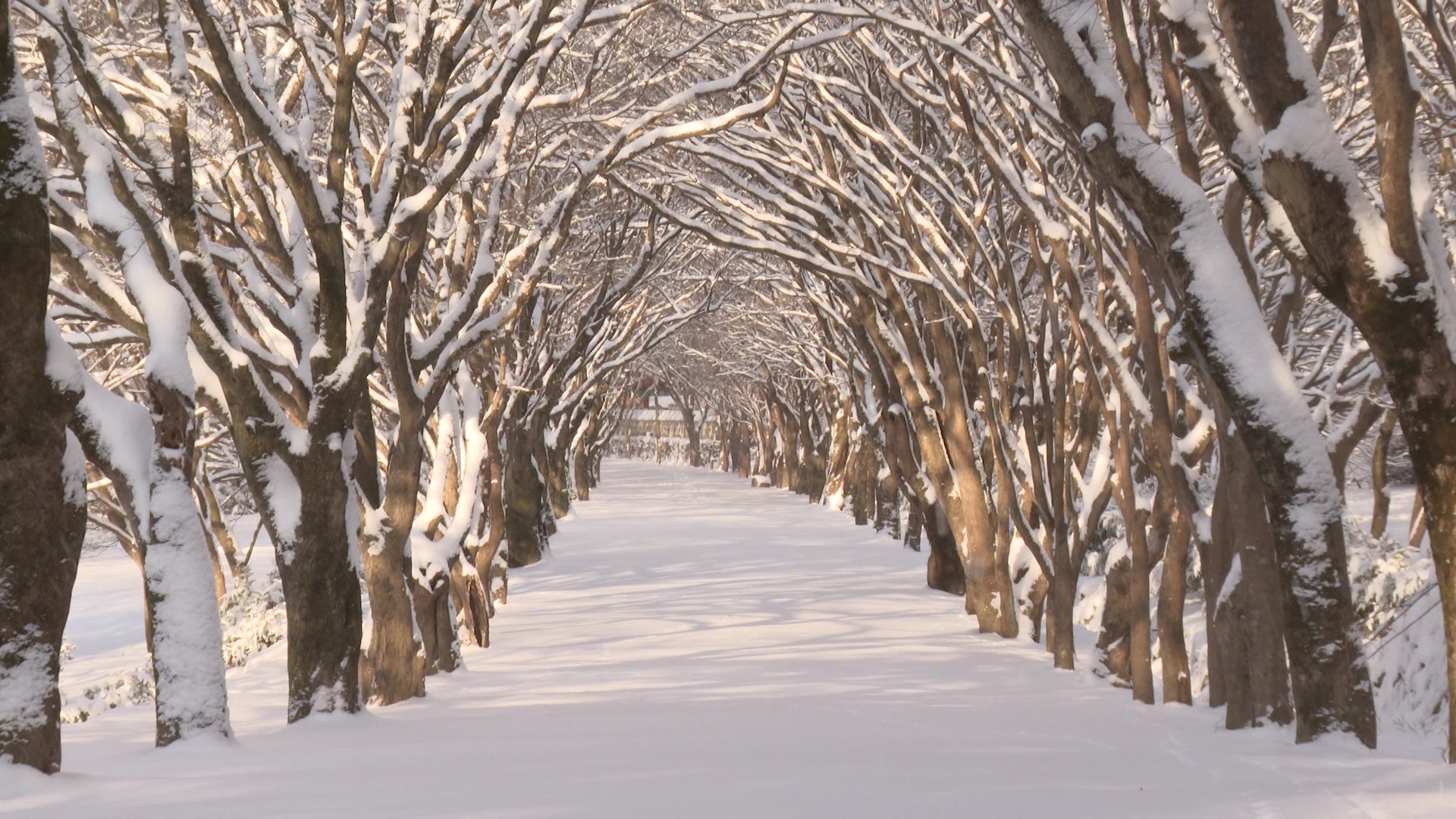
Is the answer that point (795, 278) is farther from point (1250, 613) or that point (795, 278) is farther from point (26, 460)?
point (26, 460)

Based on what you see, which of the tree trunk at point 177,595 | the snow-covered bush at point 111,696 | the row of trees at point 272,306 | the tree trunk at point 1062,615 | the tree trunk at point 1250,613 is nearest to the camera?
the row of trees at point 272,306

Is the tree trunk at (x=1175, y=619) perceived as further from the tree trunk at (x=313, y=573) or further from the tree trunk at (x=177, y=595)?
the tree trunk at (x=177, y=595)

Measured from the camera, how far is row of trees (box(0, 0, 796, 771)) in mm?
4910

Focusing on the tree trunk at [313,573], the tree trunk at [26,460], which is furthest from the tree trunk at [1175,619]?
the tree trunk at [26,460]

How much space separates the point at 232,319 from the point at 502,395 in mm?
5734

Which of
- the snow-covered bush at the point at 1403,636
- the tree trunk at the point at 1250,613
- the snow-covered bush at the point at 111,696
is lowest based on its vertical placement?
the snow-covered bush at the point at 111,696

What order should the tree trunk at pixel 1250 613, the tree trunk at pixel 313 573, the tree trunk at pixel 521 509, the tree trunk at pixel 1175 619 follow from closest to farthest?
the tree trunk at pixel 1250 613 < the tree trunk at pixel 313 573 < the tree trunk at pixel 1175 619 < the tree trunk at pixel 521 509

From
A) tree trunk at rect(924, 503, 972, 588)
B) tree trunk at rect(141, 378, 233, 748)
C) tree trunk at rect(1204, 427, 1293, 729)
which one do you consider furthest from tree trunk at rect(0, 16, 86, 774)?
tree trunk at rect(924, 503, 972, 588)

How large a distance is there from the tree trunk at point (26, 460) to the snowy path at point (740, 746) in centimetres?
31

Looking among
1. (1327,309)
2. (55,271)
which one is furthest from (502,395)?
(1327,309)

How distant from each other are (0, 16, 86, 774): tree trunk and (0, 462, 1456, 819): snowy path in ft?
1.03

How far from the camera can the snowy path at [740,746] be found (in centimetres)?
459

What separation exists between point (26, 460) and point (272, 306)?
11.4ft

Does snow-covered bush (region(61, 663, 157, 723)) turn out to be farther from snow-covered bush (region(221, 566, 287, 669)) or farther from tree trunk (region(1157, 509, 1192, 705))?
tree trunk (region(1157, 509, 1192, 705))
